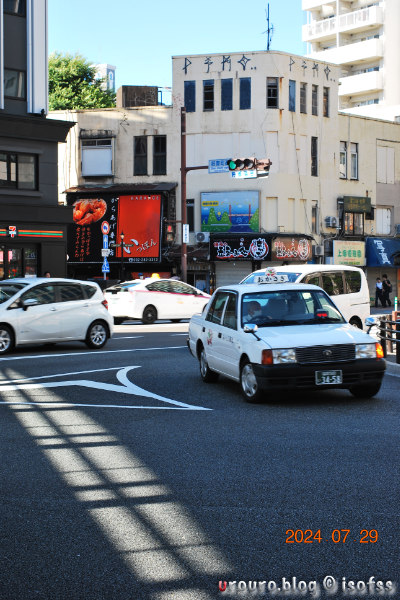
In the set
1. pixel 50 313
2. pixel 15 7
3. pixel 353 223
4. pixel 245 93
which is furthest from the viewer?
pixel 353 223

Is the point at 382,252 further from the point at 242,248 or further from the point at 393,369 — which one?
the point at 393,369

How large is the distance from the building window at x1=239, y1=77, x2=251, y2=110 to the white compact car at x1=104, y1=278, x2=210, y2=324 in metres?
19.2

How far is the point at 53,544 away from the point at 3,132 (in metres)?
30.4

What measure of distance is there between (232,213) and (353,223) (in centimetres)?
826

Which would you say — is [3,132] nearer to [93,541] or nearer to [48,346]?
A: [48,346]

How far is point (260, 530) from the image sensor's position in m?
5.13

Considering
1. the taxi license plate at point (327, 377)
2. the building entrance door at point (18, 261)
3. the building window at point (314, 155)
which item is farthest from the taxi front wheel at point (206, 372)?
the building window at point (314, 155)

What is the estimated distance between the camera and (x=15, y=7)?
34.3 m

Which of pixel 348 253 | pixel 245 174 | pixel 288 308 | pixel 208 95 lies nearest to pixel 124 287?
pixel 245 174

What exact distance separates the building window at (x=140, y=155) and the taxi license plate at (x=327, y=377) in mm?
36576

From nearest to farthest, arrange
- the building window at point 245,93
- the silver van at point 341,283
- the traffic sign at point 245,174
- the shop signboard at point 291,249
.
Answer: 1. the silver van at point 341,283
2. the traffic sign at point 245,174
3. the shop signboard at point 291,249
4. the building window at point 245,93

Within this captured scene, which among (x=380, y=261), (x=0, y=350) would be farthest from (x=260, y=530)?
(x=380, y=261)

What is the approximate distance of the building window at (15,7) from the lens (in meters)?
34.1

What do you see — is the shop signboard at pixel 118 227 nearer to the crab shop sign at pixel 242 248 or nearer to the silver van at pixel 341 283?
the crab shop sign at pixel 242 248
